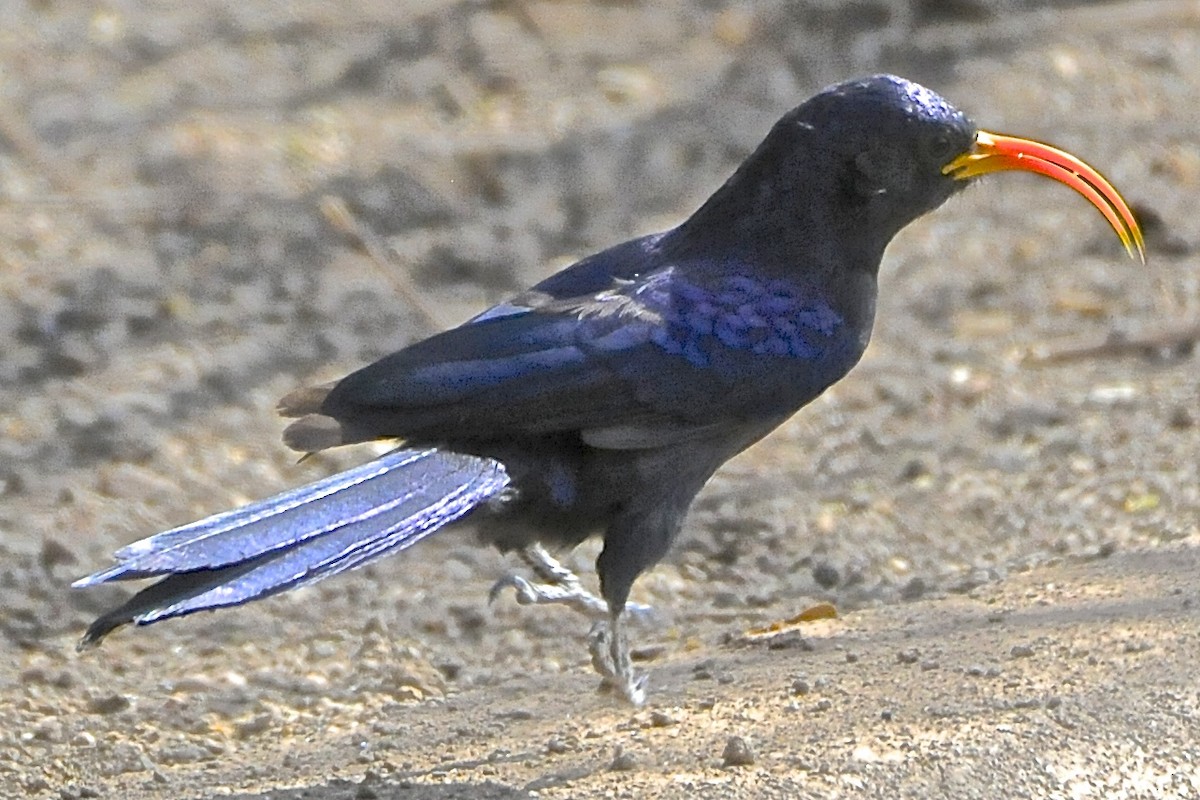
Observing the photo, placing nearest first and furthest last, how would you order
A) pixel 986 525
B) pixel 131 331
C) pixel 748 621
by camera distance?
pixel 748 621, pixel 986 525, pixel 131 331

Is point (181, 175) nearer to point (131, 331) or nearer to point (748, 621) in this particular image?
point (131, 331)

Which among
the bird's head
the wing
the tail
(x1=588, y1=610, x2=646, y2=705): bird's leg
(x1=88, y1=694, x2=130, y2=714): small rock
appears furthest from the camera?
(x1=88, y1=694, x2=130, y2=714): small rock

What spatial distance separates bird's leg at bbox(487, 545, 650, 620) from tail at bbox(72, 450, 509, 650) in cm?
50

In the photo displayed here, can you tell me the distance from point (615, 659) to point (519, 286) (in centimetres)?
315

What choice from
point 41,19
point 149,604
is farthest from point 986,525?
point 41,19

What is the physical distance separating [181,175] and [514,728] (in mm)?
4458

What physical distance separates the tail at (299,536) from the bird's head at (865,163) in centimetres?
104

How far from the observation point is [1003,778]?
4035 millimetres

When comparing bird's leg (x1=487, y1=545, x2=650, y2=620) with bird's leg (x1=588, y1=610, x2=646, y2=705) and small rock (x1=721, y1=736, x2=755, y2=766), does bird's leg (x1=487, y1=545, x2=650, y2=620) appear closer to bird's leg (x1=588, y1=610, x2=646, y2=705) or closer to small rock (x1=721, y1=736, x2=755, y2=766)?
bird's leg (x1=588, y1=610, x2=646, y2=705)

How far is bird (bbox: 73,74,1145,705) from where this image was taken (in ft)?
14.0

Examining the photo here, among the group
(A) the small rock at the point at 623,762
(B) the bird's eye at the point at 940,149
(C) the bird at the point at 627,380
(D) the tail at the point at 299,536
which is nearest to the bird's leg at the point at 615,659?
(C) the bird at the point at 627,380

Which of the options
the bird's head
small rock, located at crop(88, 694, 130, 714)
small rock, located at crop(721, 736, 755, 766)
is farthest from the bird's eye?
small rock, located at crop(88, 694, 130, 714)

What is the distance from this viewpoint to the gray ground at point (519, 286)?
453 centimetres

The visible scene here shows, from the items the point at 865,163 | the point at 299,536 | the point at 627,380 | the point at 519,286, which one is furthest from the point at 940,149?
the point at 519,286
